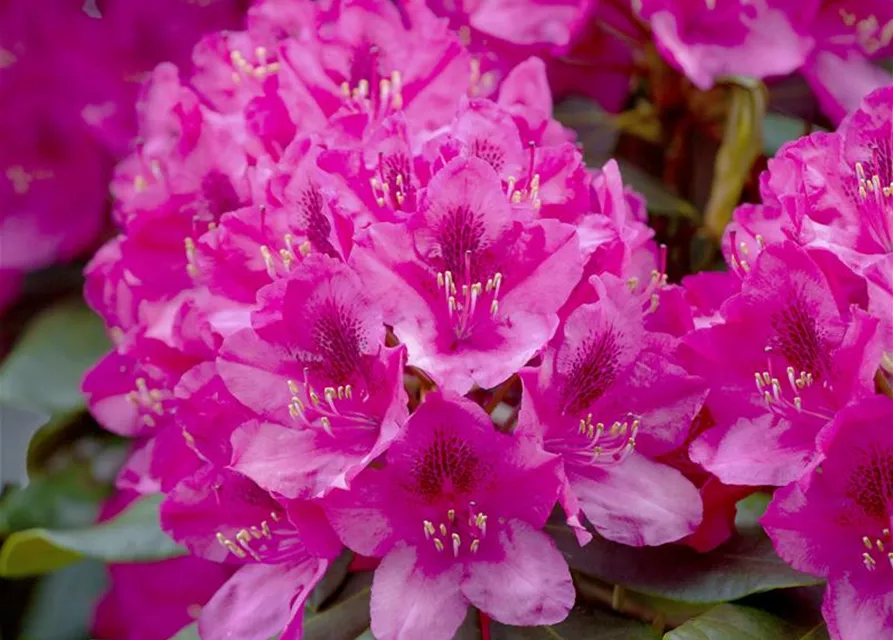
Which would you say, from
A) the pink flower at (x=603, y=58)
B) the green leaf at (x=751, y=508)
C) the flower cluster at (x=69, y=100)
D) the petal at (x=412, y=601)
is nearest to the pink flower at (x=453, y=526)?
the petal at (x=412, y=601)

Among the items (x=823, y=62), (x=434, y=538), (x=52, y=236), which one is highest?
(x=823, y=62)

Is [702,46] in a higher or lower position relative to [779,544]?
higher

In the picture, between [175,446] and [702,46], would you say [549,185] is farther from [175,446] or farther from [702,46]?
[175,446]

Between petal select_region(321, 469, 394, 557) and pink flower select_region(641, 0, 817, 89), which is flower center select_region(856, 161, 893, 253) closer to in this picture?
pink flower select_region(641, 0, 817, 89)

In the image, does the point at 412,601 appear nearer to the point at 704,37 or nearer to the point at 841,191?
the point at 841,191

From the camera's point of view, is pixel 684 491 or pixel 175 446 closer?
pixel 684 491

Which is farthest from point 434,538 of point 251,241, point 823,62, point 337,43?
point 823,62

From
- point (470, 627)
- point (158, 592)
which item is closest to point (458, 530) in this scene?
point (470, 627)

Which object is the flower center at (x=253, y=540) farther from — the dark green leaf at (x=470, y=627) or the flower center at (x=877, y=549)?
the flower center at (x=877, y=549)

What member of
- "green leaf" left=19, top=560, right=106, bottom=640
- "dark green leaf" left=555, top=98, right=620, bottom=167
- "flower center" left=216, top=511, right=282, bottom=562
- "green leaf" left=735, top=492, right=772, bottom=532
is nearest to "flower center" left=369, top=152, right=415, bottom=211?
"flower center" left=216, top=511, right=282, bottom=562
